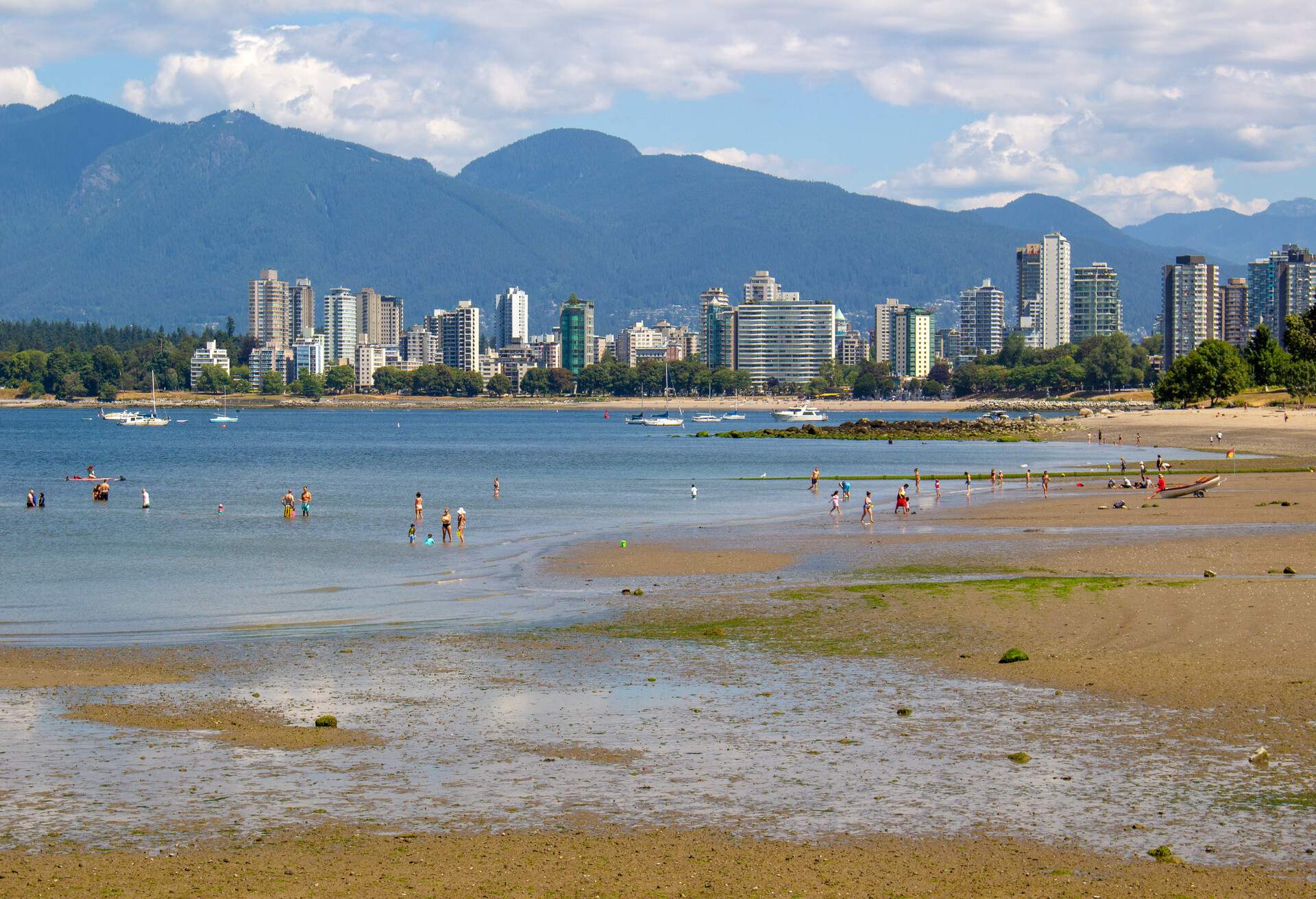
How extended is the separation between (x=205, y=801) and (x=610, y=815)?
5112mm

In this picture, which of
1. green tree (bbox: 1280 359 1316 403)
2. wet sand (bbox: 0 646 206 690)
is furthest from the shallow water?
green tree (bbox: 1280 359 1316 403)

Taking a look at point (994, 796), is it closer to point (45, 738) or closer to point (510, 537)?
point (45, 738)

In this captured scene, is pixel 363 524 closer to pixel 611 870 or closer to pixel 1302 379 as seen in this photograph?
pixel 611 870

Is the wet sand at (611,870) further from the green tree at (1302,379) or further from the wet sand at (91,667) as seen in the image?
the green tree at (1302,379)

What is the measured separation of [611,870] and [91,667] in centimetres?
1572

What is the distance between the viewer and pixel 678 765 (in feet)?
64.0

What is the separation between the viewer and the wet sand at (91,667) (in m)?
25.5

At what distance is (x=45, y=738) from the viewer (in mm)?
20859

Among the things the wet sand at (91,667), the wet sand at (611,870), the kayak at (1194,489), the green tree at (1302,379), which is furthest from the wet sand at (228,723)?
the green tree at (1302,379)

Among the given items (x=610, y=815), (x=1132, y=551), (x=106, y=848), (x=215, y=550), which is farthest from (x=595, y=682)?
(x=215, y=550)

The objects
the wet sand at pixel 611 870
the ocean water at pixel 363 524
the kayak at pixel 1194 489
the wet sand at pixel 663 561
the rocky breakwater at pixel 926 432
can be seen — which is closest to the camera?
the wet sand at pixel 611 870

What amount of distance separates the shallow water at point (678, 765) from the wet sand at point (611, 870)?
572 millimetres

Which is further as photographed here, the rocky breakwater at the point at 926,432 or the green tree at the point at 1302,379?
the green tree at the point at 1302,379

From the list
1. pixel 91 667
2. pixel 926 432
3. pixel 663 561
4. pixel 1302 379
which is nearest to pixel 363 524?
pixel 663 561
